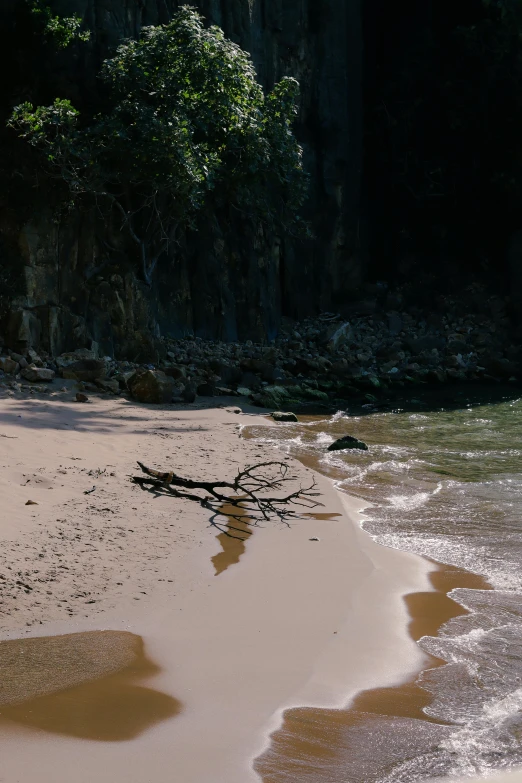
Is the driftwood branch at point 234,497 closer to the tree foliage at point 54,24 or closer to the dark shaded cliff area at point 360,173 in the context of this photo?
the dark shaded cliff area at point 360,173

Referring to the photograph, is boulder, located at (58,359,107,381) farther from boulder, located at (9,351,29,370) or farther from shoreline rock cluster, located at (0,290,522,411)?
boulder, located at (9,351,29,370)

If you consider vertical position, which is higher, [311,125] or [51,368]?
[311,125]

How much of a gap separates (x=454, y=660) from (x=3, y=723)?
200 cm

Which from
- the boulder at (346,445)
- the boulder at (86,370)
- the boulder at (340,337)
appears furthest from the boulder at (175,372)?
the boulder at (340,337)

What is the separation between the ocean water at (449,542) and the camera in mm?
3080

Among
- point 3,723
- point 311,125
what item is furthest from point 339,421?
point 311,125

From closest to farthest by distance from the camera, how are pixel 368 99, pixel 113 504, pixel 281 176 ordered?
pixel 113 504 → pixel 281 176 → pixel 368 99

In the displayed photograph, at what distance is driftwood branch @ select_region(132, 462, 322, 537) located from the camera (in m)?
6.36

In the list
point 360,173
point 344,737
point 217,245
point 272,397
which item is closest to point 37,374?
point 272,397

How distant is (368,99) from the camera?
26250mm

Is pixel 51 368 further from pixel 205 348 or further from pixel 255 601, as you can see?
pixel 255 601

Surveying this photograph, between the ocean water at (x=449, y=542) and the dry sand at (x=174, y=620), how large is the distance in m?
0.26

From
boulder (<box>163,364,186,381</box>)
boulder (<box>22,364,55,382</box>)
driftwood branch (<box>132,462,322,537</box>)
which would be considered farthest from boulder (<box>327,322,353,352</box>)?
driftwood branch (<box>132,462,322,537</box>)

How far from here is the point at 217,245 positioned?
65.1ft
